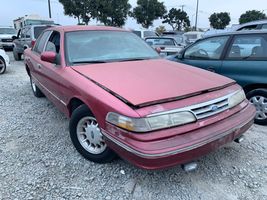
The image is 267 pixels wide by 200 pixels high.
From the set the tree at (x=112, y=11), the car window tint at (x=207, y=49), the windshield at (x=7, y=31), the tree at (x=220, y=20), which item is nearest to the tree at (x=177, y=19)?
the tree at (x=220, y=20)

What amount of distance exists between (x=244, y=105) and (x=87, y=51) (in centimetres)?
217

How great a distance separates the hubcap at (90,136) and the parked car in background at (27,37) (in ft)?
25.7

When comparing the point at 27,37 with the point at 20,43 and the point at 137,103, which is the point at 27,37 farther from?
the point at 137,103

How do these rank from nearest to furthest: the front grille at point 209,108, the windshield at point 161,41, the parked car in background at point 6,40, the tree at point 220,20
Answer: the front grille at point 209,108, the windshield at point 161,41, the parked car in background at point 6,40, the tree at point 220,20

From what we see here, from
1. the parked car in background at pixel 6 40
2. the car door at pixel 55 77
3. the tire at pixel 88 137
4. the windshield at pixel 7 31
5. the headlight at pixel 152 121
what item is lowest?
the tire at pixel 88 137

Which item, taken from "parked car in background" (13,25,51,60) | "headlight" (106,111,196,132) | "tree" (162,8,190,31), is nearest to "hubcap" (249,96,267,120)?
"headlight" (106,111,196,132)

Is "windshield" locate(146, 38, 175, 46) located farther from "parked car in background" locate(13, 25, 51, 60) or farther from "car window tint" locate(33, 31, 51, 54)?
"car window tint" locate(33, 31, 51, 54)

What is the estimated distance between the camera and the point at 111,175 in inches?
109

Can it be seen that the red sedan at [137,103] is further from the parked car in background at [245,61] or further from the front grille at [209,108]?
the parked car in background at [245,61]

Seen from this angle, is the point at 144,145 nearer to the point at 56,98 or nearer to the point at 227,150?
the point at 227,150

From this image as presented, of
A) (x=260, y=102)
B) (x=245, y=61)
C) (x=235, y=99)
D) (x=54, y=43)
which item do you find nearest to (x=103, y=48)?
(x=54, y=43)

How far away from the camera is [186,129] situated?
2281 mm

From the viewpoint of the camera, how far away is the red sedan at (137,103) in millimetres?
2199

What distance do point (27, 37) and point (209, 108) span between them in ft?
34.0
